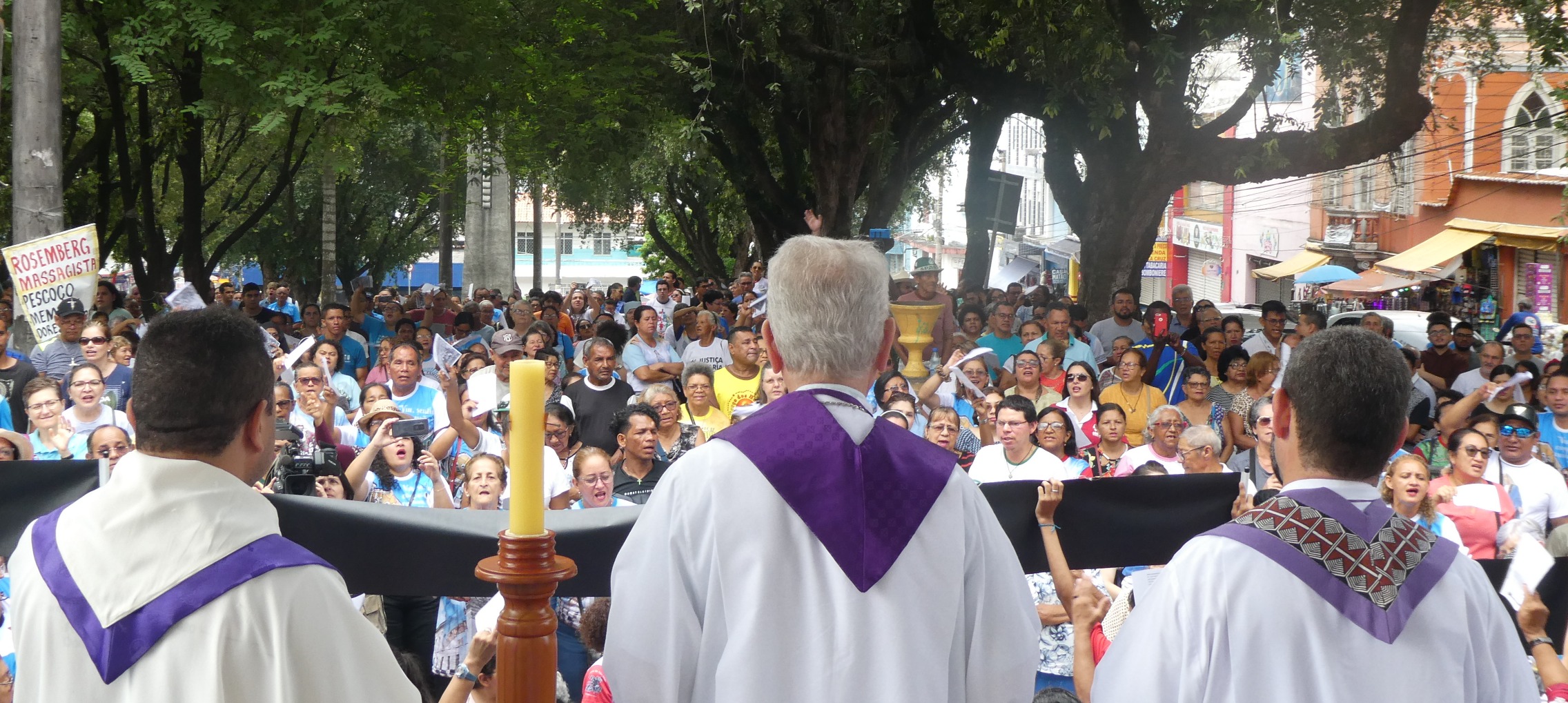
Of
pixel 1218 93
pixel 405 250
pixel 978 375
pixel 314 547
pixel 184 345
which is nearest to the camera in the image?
pixel 184 345

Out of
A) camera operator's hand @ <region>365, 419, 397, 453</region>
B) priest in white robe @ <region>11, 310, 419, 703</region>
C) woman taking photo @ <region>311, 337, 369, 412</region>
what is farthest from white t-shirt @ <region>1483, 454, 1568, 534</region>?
woman taking photo @ <region>311, 337, 369, 412</region>

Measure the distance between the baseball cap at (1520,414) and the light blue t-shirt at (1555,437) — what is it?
0.08 meters

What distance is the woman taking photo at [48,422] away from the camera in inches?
282

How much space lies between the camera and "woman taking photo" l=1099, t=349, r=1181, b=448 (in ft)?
30.2

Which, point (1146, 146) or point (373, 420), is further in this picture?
point (1146, 146)

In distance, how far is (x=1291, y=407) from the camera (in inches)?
104

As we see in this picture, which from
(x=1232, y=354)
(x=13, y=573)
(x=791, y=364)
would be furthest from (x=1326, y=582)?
(x=1232, y=354)

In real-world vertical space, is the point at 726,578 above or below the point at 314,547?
above

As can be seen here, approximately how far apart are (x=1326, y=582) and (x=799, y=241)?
3.68ft

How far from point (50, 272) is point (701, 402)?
4.00 meters

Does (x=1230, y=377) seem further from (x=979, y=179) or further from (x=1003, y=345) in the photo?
(x=979, y=179)

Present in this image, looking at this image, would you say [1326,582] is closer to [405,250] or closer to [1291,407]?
[1291,407]

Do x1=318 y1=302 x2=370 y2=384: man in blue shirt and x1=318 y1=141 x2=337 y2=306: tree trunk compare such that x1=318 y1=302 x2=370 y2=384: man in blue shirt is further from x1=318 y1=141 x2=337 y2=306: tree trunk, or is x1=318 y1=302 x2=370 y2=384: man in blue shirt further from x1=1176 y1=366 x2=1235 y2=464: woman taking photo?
x1=318 y1=141 x2=337 y2=306: tree trunk

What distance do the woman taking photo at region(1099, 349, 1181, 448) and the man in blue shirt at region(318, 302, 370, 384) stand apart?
599 centimetres
